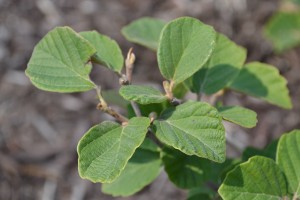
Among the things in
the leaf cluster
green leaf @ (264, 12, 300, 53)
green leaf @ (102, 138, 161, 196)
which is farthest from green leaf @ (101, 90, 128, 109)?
green leaf @ (264, 12, 300, 53)

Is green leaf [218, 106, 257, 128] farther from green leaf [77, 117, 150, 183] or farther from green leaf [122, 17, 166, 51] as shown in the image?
green leaf [122, 17, 166, 51]

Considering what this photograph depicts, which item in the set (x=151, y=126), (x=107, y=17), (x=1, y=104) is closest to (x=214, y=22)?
(x=107, y=17)

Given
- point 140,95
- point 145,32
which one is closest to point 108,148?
point 140,95

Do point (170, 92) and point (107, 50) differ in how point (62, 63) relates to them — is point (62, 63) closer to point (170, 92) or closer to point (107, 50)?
point (107, 50)

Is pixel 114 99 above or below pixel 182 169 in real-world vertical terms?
above

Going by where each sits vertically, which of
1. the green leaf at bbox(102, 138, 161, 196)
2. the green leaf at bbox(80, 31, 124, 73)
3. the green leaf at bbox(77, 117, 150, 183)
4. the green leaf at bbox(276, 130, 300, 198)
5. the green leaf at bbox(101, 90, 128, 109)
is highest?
the green leaf at bbox(80, 31, 124, 73)

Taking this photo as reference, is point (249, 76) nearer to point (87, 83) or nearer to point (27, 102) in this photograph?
point (87, 83)
